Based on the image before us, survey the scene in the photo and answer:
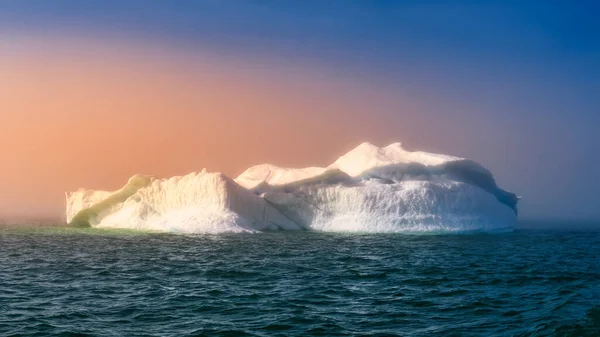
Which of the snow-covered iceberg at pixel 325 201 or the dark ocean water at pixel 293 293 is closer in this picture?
the dark ocean water at pixel 293 293

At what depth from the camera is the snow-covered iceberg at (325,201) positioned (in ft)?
114

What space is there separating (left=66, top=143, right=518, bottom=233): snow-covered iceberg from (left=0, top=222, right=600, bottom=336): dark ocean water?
1215cm

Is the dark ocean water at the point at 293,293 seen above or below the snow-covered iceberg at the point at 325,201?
below

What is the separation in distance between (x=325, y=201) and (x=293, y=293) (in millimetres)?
24898

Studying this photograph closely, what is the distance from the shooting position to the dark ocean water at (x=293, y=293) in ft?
30.1

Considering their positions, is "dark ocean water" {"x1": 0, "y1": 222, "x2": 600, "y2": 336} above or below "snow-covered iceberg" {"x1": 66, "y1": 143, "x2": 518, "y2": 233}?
below

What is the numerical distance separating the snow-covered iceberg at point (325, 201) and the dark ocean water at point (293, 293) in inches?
478

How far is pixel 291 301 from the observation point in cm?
1134

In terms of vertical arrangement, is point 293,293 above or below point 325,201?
below

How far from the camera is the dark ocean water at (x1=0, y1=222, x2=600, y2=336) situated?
9188 millimetres

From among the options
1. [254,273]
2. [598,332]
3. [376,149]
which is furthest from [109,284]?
[376,149]

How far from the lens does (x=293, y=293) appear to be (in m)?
12.3

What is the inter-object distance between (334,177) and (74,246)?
18.4 metres

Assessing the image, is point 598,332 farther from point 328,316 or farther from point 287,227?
point 287,227
